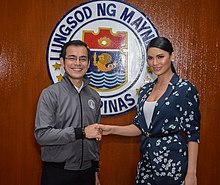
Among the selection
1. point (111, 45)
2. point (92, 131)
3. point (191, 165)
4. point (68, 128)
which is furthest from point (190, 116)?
point (111, 45)

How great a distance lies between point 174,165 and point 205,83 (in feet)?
2.91

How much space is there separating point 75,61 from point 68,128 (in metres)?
0.39

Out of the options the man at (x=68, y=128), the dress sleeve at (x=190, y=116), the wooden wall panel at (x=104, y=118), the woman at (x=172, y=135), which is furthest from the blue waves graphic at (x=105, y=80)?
the dress sleeve at (x=190, y=116)

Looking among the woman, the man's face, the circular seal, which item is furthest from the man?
the circular seal

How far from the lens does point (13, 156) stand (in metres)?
2.36

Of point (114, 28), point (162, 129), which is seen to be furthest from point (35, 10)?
point (162, 129)

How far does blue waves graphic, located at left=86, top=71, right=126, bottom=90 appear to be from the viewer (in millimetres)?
2406

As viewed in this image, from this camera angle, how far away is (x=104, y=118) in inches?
94.9

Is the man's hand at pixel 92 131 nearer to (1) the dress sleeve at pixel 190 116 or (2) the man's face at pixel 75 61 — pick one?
(2) the man's face at pixel 75 61

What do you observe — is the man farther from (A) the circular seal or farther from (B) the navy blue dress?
(A) the circular seal

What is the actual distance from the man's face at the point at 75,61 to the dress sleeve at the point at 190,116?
1.97 ft

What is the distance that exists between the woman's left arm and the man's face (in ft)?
2.38

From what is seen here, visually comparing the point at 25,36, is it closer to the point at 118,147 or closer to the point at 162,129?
the point at 118,147

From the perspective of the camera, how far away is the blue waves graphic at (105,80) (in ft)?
7.89
